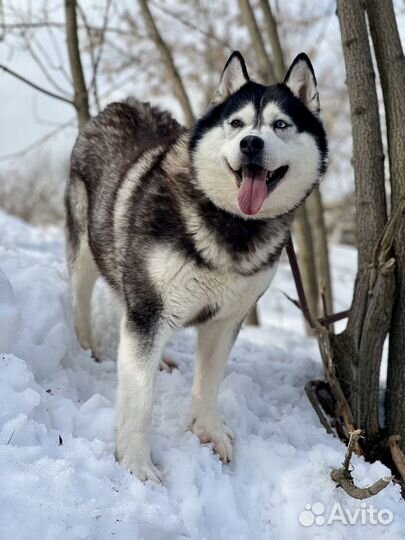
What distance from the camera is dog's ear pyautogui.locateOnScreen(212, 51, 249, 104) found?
3264mm

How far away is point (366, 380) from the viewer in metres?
3.75

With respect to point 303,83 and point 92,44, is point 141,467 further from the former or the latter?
point 92,44

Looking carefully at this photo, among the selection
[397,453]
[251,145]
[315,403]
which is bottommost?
[397,453]

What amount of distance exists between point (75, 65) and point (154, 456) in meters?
4.18

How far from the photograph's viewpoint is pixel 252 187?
116 inches

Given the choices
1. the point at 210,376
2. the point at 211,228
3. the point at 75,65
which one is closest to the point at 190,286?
the point at 211,228

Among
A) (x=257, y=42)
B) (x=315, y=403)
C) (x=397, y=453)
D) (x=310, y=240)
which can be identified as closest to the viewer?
(x=397, y=453)

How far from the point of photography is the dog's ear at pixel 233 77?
10.7 ft

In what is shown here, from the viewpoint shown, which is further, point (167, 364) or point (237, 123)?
point (167, 364)

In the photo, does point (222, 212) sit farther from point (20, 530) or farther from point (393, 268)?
point (20, 530)

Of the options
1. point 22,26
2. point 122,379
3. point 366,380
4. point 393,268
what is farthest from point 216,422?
point 22,26

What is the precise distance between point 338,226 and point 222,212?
61.3ft

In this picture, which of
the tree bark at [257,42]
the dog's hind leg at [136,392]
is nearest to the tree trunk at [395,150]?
the dog's hind leg at [136,392]

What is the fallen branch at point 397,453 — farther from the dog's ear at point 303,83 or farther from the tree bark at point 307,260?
the tree bark at point 307,260
